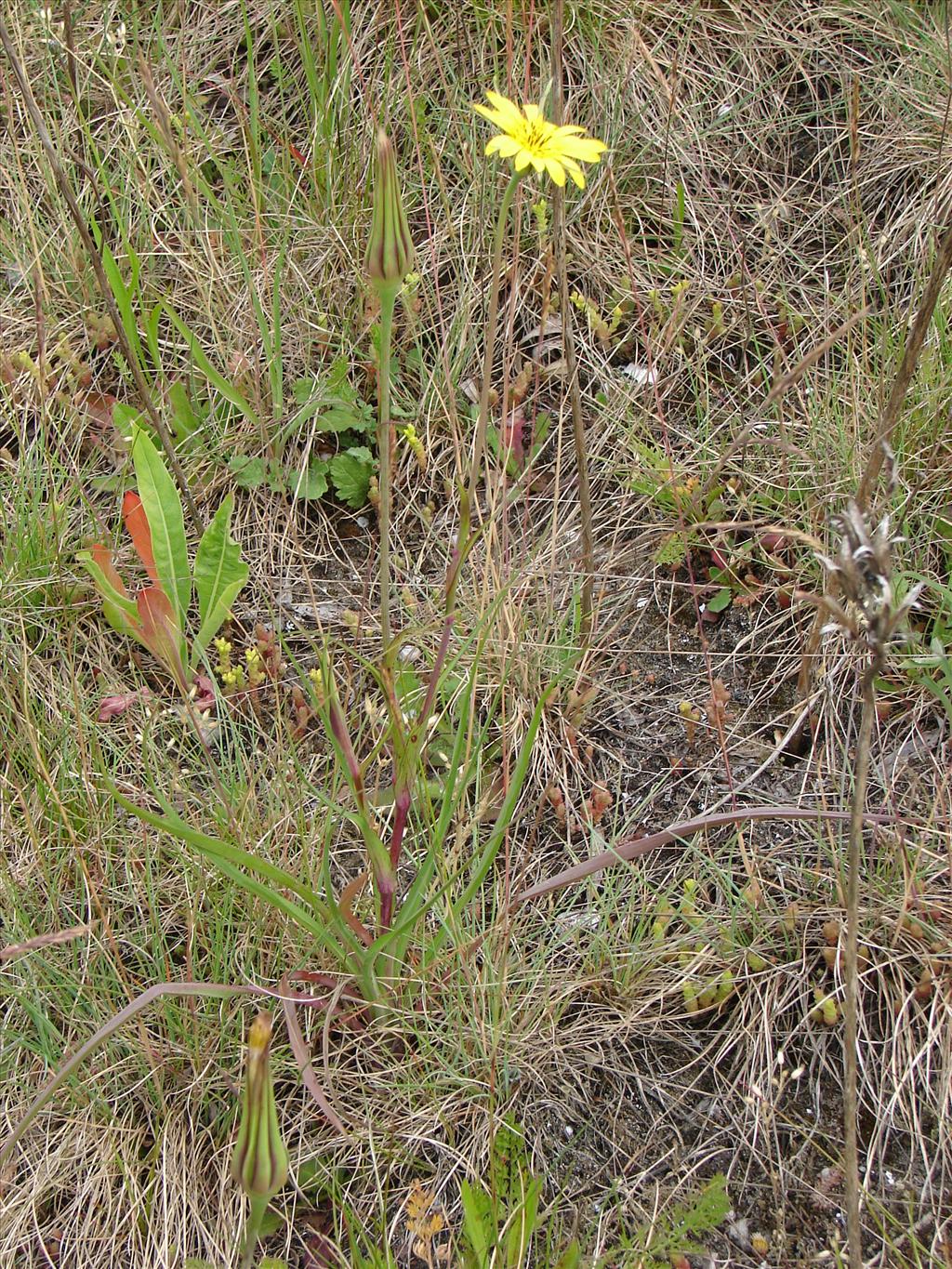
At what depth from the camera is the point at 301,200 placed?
230cm

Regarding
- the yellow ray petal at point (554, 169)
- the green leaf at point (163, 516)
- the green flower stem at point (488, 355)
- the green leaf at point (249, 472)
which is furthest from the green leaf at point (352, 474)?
the yellow ray petal at point (554, 169)

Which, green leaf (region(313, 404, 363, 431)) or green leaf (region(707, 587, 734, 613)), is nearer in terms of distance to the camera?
green leaf (region(707, 587, 734, 613))

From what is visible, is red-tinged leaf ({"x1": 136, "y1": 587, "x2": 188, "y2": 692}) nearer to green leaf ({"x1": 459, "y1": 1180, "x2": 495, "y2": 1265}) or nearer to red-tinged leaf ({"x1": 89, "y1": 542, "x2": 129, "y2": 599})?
red-tinged leaf ({"x1": 89, "y1": 542, "x2": 129, "y2": 599})

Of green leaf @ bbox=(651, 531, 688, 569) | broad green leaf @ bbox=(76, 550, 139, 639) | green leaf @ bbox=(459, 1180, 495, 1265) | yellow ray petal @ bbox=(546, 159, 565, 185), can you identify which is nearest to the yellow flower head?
yellow ray petal @ bbox=(546, 159, 565, 185)

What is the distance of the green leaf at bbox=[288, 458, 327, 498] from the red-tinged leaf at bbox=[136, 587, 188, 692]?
0.41 m

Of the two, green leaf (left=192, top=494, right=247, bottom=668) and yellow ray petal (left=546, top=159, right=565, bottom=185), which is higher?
yellow ray petal (left=546, top=159, right=565, bottom=185)

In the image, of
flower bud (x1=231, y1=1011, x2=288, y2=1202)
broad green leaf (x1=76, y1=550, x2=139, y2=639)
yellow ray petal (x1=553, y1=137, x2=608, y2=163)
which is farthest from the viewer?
broad green leaf (x1=76, y1=550, x2=139, y2=639)

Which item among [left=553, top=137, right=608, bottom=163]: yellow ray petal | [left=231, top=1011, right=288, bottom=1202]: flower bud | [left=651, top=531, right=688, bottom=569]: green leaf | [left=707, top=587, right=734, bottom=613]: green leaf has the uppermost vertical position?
[left=553, top=137, right=608, bottom=163]: yellow ray petal

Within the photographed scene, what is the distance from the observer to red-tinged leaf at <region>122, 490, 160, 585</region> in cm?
180

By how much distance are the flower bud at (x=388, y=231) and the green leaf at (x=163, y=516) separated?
722mm

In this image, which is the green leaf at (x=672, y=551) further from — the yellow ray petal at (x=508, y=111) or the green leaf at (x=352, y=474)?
the yellow ray petal at (x=508, y=111)

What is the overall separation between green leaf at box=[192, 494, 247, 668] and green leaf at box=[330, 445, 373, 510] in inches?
12.4

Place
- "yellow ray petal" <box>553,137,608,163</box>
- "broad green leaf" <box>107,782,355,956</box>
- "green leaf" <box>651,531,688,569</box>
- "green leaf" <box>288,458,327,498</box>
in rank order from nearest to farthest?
1. "broad green leaf" <box>107,782,355,956</box>
2. "yellow ray petal" <box>553,137,608,163</box>
3. "green leaf" <box>651,531,688,569</box>
4. "green leaf" <box>288,458,327,498</box>

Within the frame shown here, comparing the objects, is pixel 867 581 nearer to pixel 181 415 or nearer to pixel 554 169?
pixel 554 169
